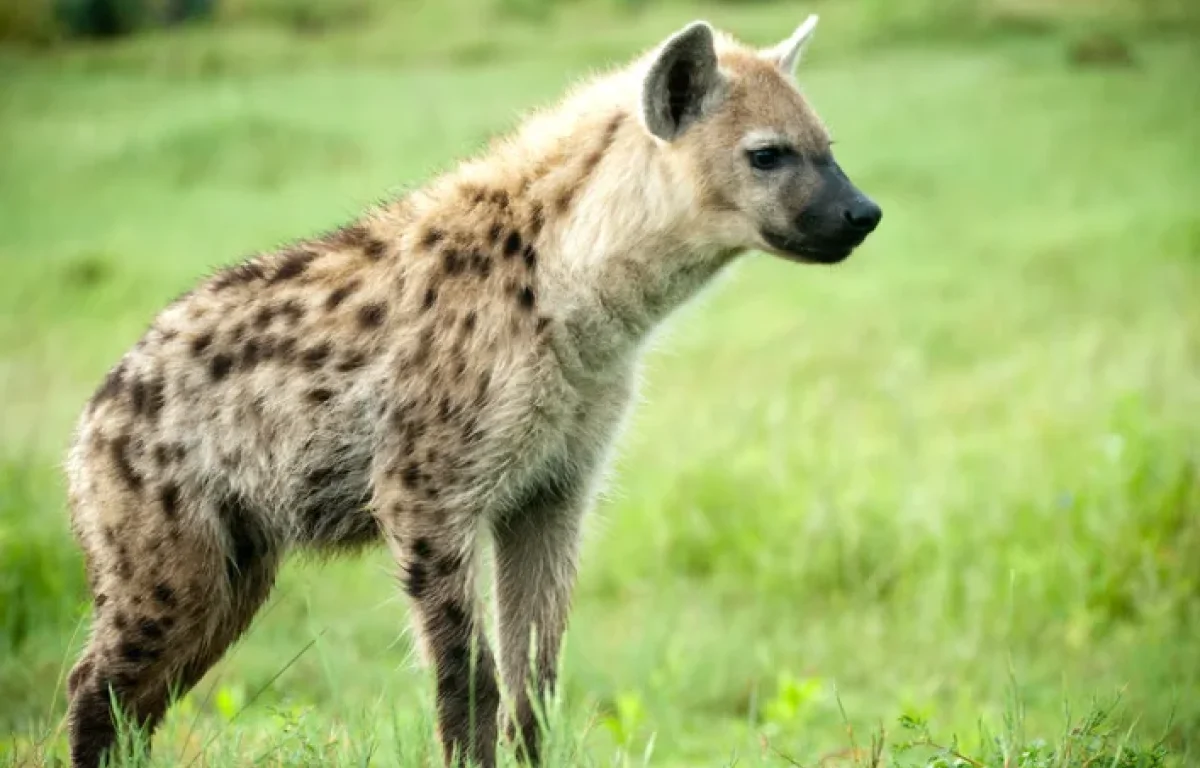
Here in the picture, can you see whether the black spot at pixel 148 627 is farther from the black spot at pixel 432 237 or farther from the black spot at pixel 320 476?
the black spot at pixel 432 237

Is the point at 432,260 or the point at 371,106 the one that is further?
the point at 371,106

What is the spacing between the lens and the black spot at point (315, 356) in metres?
3.41

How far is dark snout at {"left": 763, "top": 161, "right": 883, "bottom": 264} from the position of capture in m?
3.35

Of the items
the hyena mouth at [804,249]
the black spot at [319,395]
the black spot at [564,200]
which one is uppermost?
the black spot at [564,200]

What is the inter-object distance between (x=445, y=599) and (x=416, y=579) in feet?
0.24

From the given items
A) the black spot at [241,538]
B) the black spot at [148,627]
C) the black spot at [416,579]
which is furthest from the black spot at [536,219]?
the black spot at [148,627]

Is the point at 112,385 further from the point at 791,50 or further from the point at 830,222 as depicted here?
the point at 791,50

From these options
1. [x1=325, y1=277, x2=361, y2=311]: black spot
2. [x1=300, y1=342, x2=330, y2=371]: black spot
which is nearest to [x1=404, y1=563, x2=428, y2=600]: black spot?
[x1=300, y1=342, x2=330, y2=371]: black spot

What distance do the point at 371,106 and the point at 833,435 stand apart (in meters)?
5.15

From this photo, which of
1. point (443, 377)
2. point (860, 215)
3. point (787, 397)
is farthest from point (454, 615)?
point (787, 397)

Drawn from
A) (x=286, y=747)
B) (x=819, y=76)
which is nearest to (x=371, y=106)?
(x=819, y=76)

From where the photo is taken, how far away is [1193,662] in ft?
16.6

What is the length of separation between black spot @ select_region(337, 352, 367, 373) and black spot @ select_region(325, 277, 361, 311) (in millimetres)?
123

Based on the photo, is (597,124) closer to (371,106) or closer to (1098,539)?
(1098,539)
